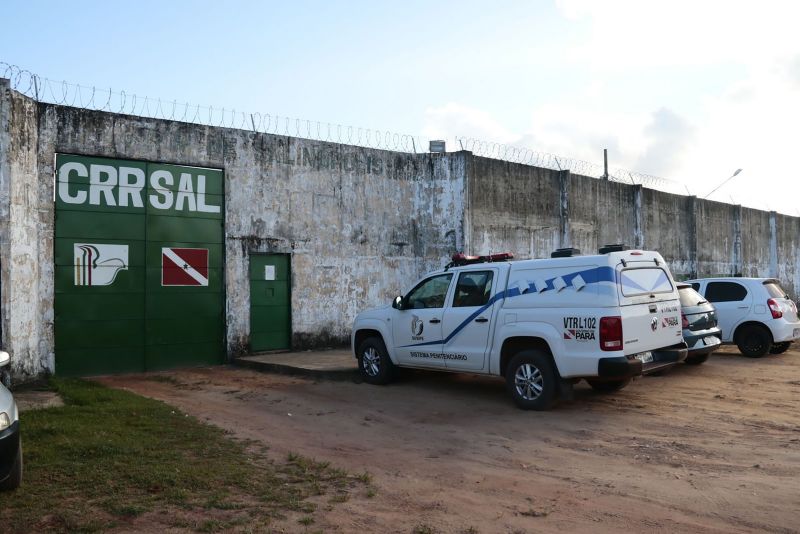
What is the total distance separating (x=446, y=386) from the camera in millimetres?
10320

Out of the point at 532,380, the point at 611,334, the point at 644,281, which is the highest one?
the point at 644,281

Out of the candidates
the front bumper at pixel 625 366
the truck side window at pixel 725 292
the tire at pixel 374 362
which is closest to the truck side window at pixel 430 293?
the tire at pixel 374 362

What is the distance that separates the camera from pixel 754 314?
41.5 feet

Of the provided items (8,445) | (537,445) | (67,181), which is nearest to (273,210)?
(67,181)

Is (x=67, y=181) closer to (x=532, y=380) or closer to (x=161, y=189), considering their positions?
(x=161, y=189)

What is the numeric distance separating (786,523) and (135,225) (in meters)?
10.9

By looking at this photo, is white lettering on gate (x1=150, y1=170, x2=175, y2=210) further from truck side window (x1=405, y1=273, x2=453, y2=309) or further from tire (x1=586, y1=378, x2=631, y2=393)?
tire (x1=586, y1=378, x2=631, y2=393)

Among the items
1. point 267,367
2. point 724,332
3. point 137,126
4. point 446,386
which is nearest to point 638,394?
point 446,386

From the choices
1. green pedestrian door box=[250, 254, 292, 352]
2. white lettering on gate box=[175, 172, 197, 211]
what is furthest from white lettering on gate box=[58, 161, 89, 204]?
green pedestrian door box=[250, 254, 292, 352]

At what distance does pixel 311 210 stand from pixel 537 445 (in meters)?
8.74

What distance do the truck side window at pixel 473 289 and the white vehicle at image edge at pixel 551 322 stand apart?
0.05ft

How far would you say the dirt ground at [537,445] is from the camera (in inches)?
188

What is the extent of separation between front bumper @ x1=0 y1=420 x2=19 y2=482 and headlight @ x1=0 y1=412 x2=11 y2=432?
2 cm

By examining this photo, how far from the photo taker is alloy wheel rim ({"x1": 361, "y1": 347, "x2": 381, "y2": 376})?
10.5m
